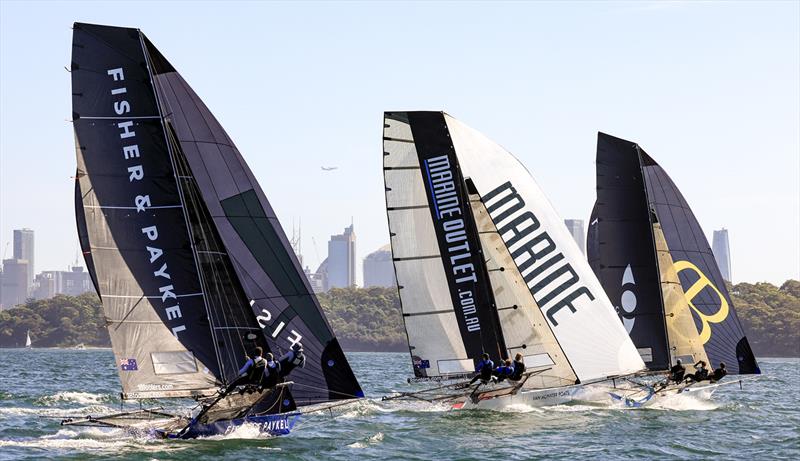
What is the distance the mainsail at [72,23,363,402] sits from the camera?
19297mm

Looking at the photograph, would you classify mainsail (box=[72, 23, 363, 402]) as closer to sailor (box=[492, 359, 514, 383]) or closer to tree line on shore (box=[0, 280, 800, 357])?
sailor (box=[492, 359, 514, 383])

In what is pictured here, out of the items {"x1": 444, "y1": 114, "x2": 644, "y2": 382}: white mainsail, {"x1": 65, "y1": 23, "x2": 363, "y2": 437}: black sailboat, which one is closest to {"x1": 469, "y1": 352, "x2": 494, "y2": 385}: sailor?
{"x1": 444, "y1": 114, "x2": 644, "y2": 382}: white mainsail

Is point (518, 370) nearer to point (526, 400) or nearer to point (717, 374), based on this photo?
point (526, 400)

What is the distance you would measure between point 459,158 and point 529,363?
15.0 ft

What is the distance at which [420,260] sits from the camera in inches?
1023

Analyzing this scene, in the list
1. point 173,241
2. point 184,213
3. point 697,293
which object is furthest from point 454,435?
point 697,293

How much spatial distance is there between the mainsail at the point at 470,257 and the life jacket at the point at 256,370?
714 cm

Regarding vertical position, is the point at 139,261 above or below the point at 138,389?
above

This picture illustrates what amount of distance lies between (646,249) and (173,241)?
45.2 feet

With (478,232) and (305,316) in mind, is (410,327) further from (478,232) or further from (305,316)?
(305,316)

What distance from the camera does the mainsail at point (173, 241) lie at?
63.3ft

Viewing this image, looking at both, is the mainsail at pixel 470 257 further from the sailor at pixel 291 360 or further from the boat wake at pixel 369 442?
the sailor at pixel 291 360

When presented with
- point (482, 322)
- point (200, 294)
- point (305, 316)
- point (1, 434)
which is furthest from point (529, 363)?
point (1, 434)

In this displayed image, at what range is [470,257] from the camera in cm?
2586
